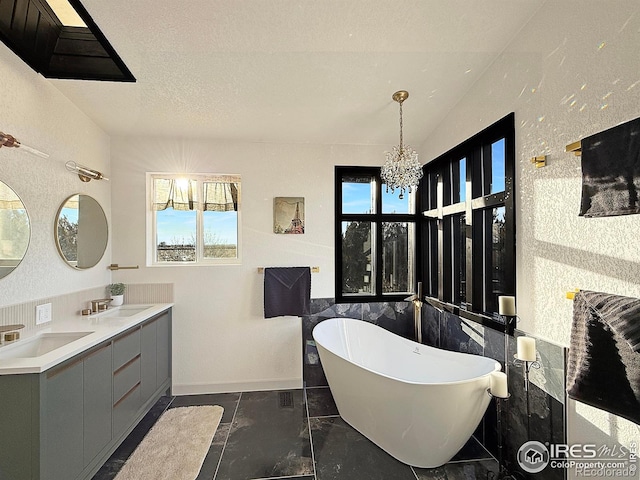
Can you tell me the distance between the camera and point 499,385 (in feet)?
5.67

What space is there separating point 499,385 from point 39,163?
10.7 ft

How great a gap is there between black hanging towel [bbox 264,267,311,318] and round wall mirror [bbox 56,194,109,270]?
1.53m

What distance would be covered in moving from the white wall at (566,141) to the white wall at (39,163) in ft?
10.1

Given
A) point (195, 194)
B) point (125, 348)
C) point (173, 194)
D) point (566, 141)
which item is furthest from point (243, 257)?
point (566, 141)

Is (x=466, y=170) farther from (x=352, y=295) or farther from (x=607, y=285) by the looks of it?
(x=352, y=295)

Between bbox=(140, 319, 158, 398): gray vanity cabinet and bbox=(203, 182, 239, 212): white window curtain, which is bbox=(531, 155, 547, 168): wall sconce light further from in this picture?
bbox=(140, 319, 158, 398): gray vanity cabinet

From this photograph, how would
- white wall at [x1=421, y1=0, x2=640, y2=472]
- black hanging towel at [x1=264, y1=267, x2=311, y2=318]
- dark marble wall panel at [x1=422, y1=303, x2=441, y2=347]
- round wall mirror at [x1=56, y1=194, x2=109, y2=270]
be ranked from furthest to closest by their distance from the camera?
black hanging towel at [x1=264, y1=267, x2=311, y2=318], dark marble wall panel at [x1=422, y1=303, x2=441, y2=347], round wall mirror at [x1=56, y1=194, x2=109, y2=270], white wall at [x1=421, y1=0, x2=640, y2=472]

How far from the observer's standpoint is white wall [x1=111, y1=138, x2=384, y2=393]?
119 inches

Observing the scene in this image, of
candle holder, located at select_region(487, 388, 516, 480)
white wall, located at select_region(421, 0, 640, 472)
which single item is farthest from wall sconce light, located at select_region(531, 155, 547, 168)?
candle holder, located at select_region(487, 388, 516, 480)

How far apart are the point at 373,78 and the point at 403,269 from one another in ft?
6.64

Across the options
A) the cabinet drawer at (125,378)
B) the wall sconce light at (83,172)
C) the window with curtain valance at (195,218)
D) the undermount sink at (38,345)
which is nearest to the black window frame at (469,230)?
the window with curtain valance at (195,218)

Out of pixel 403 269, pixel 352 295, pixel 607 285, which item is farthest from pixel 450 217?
pixel 607 285

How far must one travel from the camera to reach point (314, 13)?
1.68 metres

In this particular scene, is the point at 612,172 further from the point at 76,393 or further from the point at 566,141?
the point at 76,393
